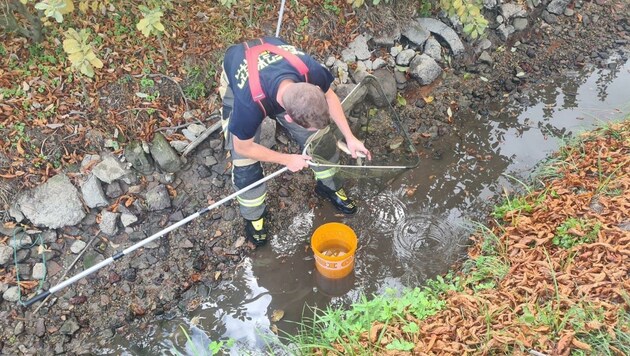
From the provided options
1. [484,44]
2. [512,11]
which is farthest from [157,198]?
[512,11]

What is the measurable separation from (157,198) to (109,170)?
0.50 metres

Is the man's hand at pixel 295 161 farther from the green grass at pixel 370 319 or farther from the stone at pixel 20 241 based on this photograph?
the stone at pixel 20 241

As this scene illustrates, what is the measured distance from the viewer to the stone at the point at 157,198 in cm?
434

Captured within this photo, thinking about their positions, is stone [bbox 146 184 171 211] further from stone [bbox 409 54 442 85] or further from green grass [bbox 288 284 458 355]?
stone [bbox 409 54 442 85]

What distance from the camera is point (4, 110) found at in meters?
4.14

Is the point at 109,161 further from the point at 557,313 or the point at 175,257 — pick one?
the point at 557,313

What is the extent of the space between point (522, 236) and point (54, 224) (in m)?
4.11

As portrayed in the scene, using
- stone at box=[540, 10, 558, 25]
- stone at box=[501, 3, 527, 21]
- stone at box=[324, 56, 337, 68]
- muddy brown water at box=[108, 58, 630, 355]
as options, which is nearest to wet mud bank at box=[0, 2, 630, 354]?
muddy brown water at box=[108, 58, 630, 355]

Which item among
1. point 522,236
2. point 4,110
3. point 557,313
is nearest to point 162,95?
point 4,110

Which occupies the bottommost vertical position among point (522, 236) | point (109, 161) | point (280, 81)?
point (109, 161)

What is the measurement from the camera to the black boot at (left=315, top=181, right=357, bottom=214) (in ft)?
15.1

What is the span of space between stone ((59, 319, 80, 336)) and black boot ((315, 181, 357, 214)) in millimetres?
2526

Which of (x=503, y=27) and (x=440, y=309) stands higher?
(x=503, y=27)

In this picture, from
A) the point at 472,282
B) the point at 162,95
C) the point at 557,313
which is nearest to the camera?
the point at 557,313
